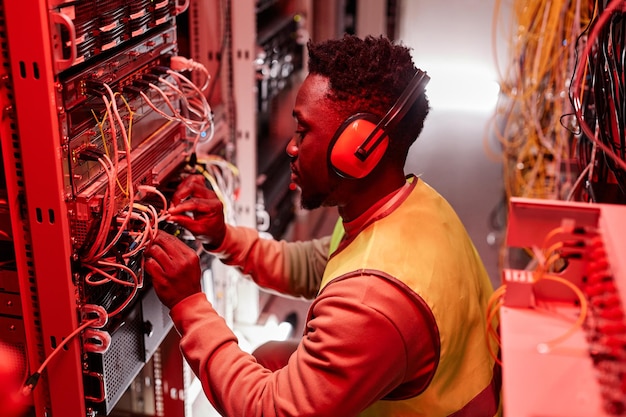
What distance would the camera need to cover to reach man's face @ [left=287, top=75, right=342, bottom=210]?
1.51 meters

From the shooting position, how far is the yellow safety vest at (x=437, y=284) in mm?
Result: 1425

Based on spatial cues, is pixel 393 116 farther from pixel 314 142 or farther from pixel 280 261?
pixel 280 261

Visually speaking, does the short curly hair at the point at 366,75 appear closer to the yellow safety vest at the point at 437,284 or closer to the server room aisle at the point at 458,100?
the yellow safety vest at the point at 437,284

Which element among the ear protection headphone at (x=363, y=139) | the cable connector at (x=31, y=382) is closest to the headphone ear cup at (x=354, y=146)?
the ear protection headphone at (x=363, y=139)

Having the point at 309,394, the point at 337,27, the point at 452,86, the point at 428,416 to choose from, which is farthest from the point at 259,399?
the point at 452,86

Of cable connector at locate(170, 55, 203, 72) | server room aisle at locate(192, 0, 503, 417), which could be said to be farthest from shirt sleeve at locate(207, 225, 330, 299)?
server room aisle at locate(192, 0, 503, 417)

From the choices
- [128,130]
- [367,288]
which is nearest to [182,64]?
[128,130]

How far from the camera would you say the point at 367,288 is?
54.4 inches

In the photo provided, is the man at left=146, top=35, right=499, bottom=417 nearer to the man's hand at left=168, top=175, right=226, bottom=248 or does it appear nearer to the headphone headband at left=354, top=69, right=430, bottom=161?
the headphone headband at left=354, top=69, right=430, bottom=161

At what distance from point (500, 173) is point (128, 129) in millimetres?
3883

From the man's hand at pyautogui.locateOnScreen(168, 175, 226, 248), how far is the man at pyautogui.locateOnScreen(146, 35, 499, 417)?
19cm

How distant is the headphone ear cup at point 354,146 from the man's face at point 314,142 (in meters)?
0.04

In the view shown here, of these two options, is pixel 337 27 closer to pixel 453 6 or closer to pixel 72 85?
pixel 453 6

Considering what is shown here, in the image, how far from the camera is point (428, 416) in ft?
4.84
